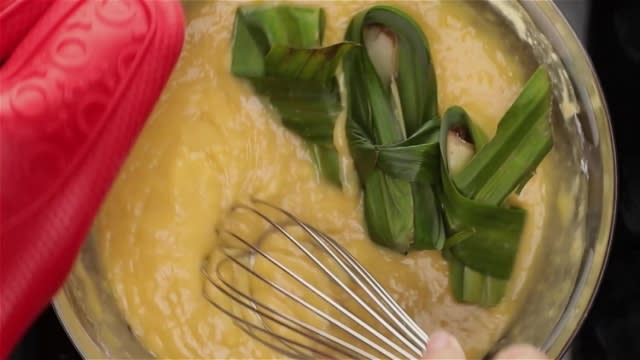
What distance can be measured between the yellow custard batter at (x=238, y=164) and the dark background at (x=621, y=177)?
0.14 metres

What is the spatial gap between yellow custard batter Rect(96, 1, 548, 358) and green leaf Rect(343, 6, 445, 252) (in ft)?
0.07

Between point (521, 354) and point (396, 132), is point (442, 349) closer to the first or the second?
point (521, 354)

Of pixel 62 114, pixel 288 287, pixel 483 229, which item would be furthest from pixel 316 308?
pixel 62 114

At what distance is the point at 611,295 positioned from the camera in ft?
2.96

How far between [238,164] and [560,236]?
26cm

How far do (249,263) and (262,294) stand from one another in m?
0.03

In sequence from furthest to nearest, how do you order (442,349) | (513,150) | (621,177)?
(621,177) → (513,150) → (442,349)

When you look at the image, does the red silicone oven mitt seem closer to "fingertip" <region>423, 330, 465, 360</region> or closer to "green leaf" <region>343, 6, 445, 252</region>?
"green leaf" <region>343, 6, 445, 252</region>

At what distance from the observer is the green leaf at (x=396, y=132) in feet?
2.45

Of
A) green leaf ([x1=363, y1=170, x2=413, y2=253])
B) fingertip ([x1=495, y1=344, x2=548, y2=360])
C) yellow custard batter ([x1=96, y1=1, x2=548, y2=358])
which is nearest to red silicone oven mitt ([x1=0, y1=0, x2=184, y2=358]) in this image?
yellow custard batter ([x1=96, y1=1, x2=548, y2=358])

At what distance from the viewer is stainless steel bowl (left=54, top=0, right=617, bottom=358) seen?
2.55 feet

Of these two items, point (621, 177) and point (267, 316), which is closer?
point (267, 316)

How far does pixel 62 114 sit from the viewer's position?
0.67 meters

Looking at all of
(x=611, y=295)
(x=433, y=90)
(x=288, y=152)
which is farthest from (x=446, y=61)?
(x=611, y=295)
